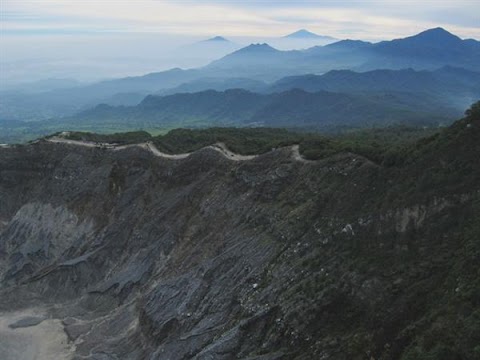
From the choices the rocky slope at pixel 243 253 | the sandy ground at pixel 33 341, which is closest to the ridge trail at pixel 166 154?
the rocky slope at pixel 243 253

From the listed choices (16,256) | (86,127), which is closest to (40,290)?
(16,256)

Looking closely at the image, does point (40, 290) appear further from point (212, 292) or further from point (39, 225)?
point (212, 292)

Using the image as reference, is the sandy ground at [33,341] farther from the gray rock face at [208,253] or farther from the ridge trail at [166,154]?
the ridge trail at [166,154]

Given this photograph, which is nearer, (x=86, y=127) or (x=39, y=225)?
(x=39, y=225)

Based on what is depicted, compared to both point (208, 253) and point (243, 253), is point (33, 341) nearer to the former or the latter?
point (208, 253)

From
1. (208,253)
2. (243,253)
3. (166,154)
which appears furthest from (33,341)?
(166,154)

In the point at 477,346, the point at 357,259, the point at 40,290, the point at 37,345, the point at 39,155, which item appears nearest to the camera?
the point at 477,346
